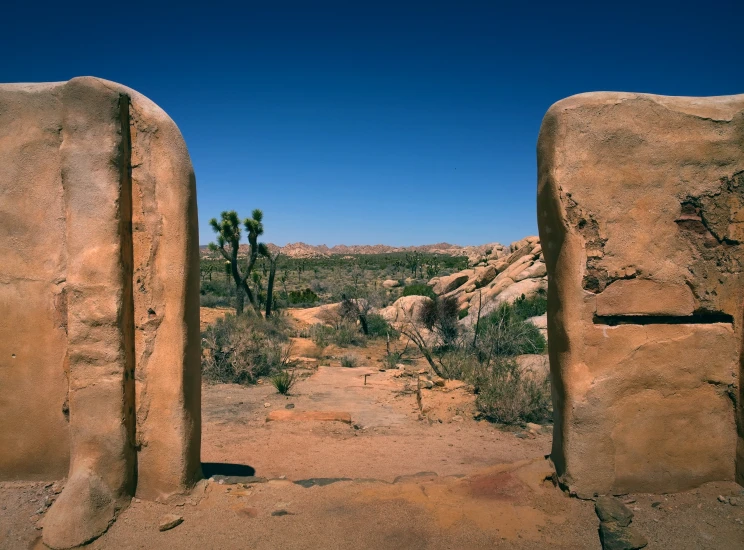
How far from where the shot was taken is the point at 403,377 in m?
10.7

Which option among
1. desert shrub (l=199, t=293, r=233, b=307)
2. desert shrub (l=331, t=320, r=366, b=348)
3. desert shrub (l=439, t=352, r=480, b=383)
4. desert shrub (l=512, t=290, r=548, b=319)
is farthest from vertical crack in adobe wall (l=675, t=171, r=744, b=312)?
desert shrub (l=199, t=293, r=233, b=307)

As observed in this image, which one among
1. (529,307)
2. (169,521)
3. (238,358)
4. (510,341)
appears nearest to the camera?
(169,521)

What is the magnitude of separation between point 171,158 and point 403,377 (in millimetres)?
7885

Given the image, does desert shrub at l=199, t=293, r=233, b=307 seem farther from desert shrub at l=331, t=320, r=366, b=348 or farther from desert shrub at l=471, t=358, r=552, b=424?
desert shrub at l=471, t=358, r=552, b=424

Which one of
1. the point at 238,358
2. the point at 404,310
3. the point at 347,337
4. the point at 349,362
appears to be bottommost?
the point at 349,362

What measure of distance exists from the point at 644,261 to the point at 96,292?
12.7 feet

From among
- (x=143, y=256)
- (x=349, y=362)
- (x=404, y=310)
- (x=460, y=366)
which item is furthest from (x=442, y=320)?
(x=143, y=256)

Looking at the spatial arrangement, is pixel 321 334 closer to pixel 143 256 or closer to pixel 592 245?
pixel 143 256

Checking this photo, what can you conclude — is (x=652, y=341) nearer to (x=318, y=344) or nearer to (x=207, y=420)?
(x=207, y=420)

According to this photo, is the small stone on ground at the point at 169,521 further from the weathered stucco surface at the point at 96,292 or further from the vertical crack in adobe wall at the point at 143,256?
the vertical crack in adobe wall at the point at 143,256

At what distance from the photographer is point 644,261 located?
3682 mm

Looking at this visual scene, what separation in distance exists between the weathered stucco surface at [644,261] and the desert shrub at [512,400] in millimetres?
3641

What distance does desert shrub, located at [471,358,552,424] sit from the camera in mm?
7344

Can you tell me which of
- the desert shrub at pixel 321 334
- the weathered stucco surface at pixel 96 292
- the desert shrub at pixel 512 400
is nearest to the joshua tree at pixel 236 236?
the desert shrub at pixel 321 334
